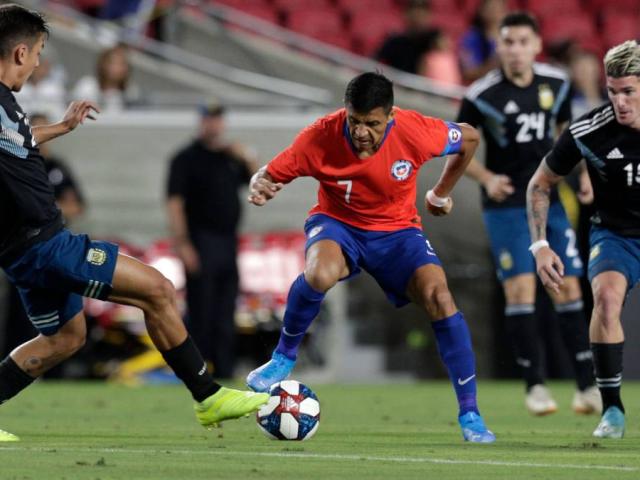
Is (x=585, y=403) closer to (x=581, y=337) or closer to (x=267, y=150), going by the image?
(x=581, y=337)

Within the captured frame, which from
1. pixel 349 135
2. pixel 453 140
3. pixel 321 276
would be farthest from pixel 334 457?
pixel 453 140

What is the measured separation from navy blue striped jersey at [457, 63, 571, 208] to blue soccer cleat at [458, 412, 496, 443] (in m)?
2.82

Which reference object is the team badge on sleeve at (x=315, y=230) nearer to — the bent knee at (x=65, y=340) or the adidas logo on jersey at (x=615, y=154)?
the bent knee at (x=65, y=340)

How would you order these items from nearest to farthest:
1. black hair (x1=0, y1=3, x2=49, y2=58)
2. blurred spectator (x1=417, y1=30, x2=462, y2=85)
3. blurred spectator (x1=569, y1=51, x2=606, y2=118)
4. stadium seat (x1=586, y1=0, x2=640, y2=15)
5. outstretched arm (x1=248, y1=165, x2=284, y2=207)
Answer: black hair (x1=0, y1=3, x2=49, y2=58)
outstretched arm (x1=248, y1=165, x2=284, y2=207)
blurred spectator (x1=569, y1=51, x2=606, y2=118)
blurred spectator (x1=417, y1=30, x2=462, y2=85)
stadium seat (x1=586, y1=0, x2=640, y2=15)

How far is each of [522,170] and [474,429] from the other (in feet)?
9.82

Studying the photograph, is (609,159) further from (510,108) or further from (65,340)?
(65,340)

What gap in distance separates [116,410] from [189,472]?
14.7 feet

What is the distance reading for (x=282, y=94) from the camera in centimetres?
1546

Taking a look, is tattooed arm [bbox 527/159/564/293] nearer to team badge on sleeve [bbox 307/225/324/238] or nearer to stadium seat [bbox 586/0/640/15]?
team badge on sleeve [bbox 307/225/324/238]

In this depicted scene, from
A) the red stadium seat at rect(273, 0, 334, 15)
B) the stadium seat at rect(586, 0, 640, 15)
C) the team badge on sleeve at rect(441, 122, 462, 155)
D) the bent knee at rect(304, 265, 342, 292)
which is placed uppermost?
the stadium seat at rect(586, 0, 640, 15)

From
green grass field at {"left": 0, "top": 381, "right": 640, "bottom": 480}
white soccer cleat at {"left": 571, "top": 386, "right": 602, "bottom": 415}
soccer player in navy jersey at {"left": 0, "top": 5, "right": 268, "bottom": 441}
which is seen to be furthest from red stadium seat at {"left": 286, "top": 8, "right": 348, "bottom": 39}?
soccer player in navy jersey at {"left": 0, "top": 5, "right": 268, "bottom": 441}

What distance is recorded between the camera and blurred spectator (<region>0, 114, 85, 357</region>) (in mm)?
13984

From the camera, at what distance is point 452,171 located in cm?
824

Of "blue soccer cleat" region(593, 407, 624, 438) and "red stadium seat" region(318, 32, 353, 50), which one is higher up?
"red stadium seat" region(318, 32, 353, 50)
